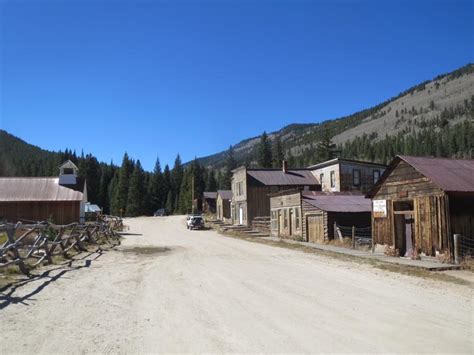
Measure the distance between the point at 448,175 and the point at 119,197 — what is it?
89.9 metres

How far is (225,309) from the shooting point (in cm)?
887

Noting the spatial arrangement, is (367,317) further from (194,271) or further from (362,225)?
(362,225)

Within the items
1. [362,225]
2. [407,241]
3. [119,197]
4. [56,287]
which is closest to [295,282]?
[56,287]

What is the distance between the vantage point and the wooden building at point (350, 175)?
44531 millimetres

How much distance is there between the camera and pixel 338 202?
3234cm

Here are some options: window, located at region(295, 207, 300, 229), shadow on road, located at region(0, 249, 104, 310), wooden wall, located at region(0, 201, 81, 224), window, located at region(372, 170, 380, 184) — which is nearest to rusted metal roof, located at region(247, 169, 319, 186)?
window, located at region(372, 170, 380, 184)

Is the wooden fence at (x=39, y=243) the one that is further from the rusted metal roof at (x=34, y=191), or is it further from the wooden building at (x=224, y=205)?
the wooden building at (x=224, y=205)

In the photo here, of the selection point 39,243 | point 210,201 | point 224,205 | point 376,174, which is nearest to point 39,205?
point 39,243

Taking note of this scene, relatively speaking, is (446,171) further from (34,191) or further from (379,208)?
(34,191)

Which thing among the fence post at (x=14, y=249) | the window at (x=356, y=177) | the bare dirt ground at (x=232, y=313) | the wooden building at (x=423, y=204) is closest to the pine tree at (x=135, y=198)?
the window at (x=356, y=177)

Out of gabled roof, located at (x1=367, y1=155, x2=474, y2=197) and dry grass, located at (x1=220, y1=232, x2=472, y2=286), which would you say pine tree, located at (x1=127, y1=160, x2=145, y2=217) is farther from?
gabled roof, located at (x1=367, y1=155, x2=474, y2=197)

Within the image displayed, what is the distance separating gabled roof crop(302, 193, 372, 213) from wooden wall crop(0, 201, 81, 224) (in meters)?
23.1

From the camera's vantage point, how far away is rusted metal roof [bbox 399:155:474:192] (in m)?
18.0

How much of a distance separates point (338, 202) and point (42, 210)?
28.3m
